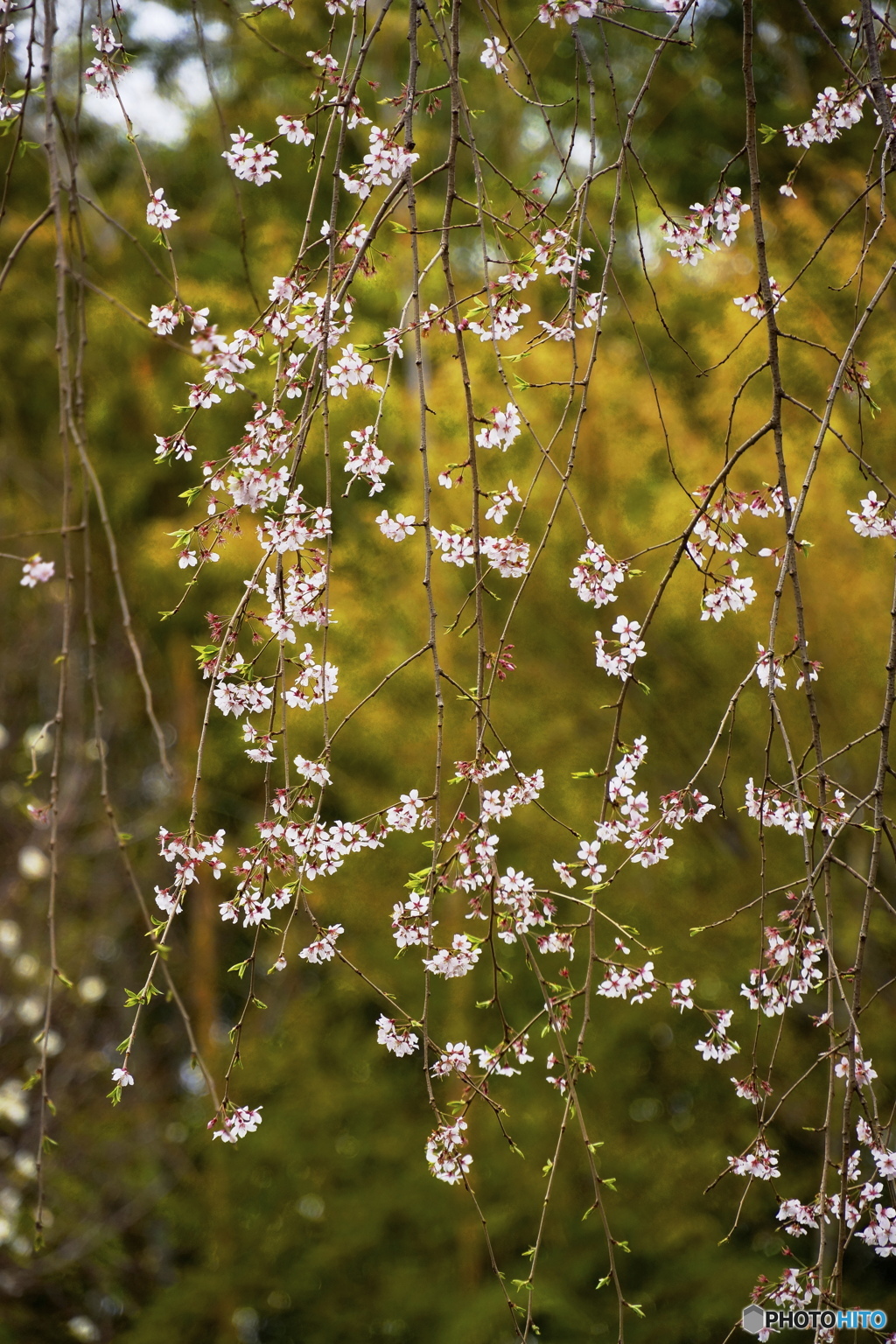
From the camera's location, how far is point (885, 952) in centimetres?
298

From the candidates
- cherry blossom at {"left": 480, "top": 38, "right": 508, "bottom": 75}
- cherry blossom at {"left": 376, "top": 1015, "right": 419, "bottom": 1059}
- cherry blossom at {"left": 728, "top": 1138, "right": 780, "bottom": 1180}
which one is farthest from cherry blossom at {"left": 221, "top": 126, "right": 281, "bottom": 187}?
cherry blossom at {"left": 728, "top": 1138, "right": 780, "bottom": 1180}

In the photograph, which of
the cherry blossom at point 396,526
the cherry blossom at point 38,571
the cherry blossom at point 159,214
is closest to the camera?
the cherry blossom at point 38,571

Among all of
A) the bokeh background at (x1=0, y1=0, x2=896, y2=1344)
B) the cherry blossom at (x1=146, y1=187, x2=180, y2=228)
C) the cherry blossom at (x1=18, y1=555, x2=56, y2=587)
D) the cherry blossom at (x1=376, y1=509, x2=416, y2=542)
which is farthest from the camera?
the bokeh background at (x1=0, y1=0, x2=896, y2=1344)

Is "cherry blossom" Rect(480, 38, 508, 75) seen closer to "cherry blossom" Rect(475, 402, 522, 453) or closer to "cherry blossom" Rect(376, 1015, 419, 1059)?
"cherry blossom" Rect(475, 402, 522, 453)

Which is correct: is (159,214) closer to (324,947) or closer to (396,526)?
(396,526)

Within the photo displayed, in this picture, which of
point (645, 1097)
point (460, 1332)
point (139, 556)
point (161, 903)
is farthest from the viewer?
point (139, 556)

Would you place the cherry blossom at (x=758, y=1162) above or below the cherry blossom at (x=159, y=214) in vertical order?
below

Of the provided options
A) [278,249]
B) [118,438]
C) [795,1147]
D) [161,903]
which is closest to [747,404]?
[278,249]

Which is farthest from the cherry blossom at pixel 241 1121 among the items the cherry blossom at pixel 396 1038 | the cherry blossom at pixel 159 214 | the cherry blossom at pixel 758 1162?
the cherry blossom at pixel 159 214

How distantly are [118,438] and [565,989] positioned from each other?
173 inches

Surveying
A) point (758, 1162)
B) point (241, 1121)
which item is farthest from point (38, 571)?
point (758, 1162)

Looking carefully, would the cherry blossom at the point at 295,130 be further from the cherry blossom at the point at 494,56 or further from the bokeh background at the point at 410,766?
the bokeh background at the point at 410,766

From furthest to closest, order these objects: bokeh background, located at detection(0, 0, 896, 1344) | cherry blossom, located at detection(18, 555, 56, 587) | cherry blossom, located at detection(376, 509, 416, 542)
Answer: bokeh background, located at detection(0, 0, 896, 1344), cherry blossom, located at detection(376, 509, 416, 542), cherry blossom, located at detection(18, 555, 56, 587)

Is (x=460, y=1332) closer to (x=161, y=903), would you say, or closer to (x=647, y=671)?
(x=647, y=671)
